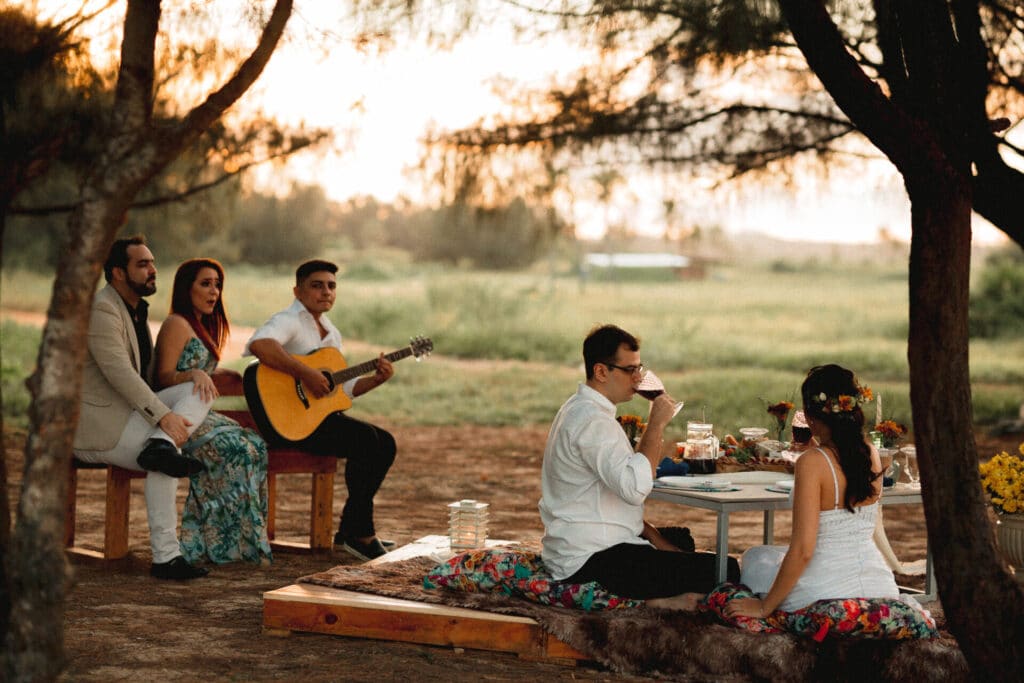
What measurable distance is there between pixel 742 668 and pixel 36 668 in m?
2.03

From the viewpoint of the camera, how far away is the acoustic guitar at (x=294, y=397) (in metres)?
5.72

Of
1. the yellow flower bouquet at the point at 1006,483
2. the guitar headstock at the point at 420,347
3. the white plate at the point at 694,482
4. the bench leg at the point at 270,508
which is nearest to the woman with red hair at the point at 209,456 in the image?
the bench leg at the point at 270,508

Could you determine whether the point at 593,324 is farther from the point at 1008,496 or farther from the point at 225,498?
the point at 1008,496

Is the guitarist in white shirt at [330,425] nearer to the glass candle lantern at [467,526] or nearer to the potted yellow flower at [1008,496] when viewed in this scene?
the glass candle lantern at [467,526]

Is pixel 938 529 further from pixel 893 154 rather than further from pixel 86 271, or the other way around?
pixel 86 271

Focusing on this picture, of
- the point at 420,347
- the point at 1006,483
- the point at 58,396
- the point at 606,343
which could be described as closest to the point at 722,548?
the point at 606,343

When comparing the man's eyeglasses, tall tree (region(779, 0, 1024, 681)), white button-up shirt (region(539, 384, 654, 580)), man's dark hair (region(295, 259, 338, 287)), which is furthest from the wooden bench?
tall tree (region(779, 0, 1024, 681))

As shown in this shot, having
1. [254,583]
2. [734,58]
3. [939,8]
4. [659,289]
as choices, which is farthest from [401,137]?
[659,289]

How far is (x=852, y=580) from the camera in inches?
153

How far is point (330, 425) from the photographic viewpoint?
228 inches

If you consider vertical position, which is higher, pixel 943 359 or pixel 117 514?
pixel 943 359

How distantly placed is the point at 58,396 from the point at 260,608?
83.7 inches

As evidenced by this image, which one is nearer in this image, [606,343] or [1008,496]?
[606,343]

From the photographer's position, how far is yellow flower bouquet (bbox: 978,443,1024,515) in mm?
4965
